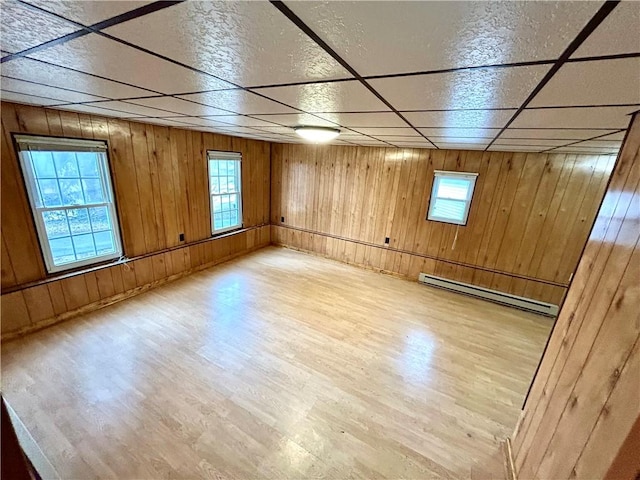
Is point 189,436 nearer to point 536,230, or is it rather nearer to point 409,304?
point 409,304

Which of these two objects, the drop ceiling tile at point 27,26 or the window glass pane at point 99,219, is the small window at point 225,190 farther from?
the drop ceiling tile at point 27,26

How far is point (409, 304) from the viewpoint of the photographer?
3.94 meters

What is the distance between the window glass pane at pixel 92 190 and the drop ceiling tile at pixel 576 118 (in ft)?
13.3

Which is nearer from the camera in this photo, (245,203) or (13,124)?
(13,124)

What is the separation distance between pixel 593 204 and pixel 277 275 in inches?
176

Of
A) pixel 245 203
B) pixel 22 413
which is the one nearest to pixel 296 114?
pixel 22 413

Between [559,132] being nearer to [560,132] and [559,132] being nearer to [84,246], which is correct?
[560,132]

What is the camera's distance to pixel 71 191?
9.64 ft

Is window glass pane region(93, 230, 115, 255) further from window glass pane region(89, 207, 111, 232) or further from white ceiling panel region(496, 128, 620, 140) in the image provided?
white ceiling panel region(496, 128, 620, 140)

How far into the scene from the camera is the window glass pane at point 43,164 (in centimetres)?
265

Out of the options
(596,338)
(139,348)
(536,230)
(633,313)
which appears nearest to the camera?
(633,313)

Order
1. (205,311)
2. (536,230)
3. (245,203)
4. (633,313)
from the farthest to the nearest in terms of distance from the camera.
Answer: (245,203)
(536,230)
(205,311)
(633,313)

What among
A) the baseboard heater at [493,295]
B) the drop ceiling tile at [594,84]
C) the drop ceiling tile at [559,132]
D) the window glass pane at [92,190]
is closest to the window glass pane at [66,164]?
the window glass pane at [92,190]

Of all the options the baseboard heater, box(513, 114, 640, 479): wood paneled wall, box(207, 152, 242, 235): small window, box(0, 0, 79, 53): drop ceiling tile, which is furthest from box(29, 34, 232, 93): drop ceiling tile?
the baseboard heater
